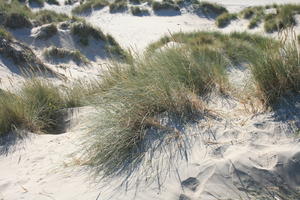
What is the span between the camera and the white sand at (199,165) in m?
2.53

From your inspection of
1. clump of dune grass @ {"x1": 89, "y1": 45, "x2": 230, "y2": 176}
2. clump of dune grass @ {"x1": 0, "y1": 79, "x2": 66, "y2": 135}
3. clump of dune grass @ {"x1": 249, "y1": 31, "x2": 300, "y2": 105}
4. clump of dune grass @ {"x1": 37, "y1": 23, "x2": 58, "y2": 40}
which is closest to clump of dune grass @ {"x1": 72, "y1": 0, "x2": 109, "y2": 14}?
clump of dune grass @ {"x1": 37, "y1": 23, "x2": 58, "y2": 40}

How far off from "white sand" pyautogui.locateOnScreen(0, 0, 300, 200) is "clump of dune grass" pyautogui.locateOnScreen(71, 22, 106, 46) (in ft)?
24.4

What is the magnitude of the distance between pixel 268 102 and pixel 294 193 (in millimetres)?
1112

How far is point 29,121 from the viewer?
14.3 feet

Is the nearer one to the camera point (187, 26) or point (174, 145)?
point (174, 145)

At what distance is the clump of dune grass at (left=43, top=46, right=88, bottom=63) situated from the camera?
30.9 ft

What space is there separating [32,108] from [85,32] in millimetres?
7085

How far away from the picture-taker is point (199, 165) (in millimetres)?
2787

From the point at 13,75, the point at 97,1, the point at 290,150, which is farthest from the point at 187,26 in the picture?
the point at 290,150

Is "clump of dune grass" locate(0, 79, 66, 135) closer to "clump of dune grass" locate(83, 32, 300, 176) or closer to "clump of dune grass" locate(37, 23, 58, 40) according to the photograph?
"clump of dune grass" locate(83, 32, 300, 176)

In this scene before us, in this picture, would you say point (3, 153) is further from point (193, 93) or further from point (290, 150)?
point (290, 150)

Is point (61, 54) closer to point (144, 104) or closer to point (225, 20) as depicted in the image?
point (144, 104)

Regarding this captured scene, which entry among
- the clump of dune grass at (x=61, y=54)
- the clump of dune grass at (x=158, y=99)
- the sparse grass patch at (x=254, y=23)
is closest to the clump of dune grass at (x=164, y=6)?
the sparse grass patch at (x=254, y=23)

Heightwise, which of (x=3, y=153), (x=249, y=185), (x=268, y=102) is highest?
(x=268, y=102)
